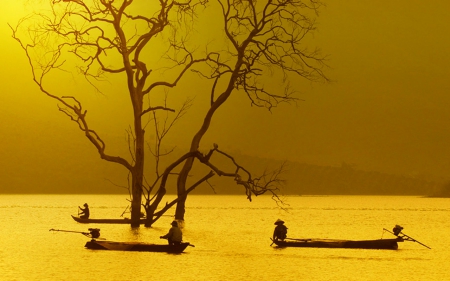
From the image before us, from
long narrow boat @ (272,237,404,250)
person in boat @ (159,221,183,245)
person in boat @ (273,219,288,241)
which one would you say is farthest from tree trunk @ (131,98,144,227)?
person in boat @ (159,221,183,245)

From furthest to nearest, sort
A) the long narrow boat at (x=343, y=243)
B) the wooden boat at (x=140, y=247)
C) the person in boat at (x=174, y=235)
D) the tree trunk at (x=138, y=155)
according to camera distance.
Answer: the tree trunk at (x=138, y=155) < the long narrow boat at (x=343, y=243) < the person in boat at (x=174, y=235) < the wooden boat at (x=140, y=247)

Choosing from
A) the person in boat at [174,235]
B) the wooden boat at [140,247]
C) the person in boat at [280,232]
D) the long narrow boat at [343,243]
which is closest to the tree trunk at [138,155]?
the person in boat at [280,232]

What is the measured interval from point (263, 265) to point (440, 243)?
1751 centimetres

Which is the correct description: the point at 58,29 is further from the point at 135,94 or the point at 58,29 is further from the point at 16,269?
the point at 16,269

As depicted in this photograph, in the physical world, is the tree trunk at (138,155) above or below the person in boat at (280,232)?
above

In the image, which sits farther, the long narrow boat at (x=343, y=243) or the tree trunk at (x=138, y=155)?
the tree trunk at (x=138, y=155)

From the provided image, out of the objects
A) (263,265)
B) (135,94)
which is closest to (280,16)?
(135,94)

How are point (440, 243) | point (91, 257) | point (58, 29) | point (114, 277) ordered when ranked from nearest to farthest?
point (114, 277)
point (91, 257)
point (58, 29)
point (440, 243)

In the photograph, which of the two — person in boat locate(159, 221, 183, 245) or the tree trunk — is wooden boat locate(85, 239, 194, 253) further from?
the tree trunk

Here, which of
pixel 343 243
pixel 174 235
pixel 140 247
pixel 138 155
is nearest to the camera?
pixel 140 247

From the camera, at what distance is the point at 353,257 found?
3244 cm

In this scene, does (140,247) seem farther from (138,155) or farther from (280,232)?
(138,155)

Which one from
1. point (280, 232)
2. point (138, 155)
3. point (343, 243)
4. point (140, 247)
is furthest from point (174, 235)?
point (138, 155)

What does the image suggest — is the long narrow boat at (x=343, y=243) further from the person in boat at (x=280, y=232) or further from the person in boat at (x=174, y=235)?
the person in boat at (x=174, y=235)
